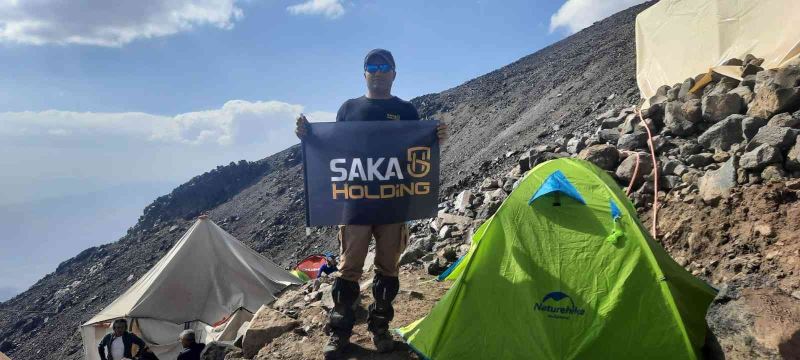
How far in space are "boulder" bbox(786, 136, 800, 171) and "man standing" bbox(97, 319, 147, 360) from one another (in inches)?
305

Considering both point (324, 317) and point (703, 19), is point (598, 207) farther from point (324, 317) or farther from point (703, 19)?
point (703, 19)

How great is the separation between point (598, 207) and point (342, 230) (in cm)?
203

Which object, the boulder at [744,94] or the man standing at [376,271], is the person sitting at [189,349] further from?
the boulder at [744,94]

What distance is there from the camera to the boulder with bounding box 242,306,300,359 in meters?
5.11

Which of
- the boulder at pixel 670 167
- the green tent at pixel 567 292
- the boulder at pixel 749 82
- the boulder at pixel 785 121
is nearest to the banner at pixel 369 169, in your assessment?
the green tent at pixel 567 292

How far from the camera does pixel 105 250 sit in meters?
33.5

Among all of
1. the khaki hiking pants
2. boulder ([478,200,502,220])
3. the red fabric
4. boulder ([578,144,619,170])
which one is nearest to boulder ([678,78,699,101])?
boulder ([578,144,619,170])

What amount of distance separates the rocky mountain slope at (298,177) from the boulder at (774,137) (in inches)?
106

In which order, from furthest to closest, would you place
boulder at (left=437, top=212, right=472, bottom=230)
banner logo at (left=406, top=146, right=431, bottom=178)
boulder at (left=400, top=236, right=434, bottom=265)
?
boulder at (left=437, top=212, right=472, bottom=230), boulder at (left=400, top=236, right=434, bottom=265), banner logo at (left=406, top=146, right=431, bottom=178)

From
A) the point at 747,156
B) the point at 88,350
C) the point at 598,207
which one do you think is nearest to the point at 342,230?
the point at 598,207

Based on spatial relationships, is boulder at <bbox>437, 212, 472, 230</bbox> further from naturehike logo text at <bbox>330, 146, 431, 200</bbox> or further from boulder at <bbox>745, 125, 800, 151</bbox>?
boulder at <bbox>745, 125, 800, 151</bbox>

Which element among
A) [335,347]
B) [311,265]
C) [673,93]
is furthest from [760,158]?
[311,265]

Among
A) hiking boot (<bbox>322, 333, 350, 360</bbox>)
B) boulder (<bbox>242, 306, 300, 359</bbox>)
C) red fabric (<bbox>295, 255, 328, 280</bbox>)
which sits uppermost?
hiking boot (<bbox>322, 333, 350, 360</bbox>)

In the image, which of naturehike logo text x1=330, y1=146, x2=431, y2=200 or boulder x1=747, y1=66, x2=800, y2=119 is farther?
boulder x1=747, y1=66, x2=800, y2=119
